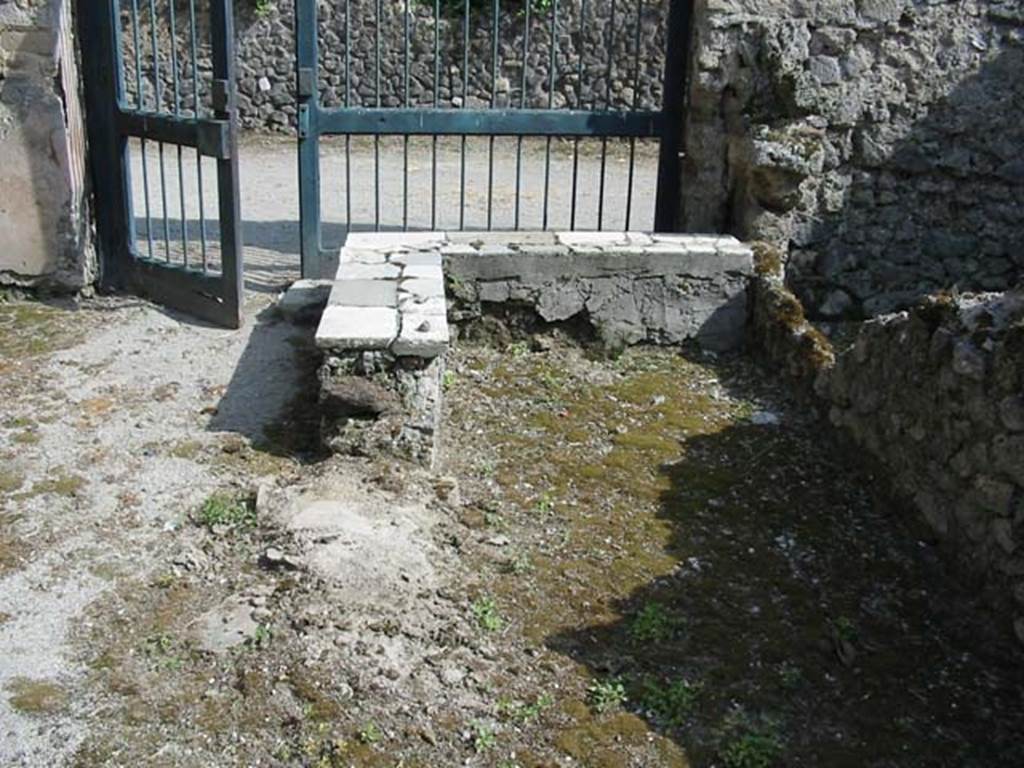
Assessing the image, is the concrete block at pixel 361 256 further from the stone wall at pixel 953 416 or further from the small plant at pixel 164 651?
the small plant at pixel 164 651

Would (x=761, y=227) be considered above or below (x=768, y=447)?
above

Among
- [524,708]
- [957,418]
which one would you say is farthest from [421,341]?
[957,418]

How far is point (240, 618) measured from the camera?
3.37 m

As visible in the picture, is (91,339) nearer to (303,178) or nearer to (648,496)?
(303,178)

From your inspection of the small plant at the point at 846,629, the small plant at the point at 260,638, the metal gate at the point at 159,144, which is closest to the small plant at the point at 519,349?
the metal gate at the point at 159,144

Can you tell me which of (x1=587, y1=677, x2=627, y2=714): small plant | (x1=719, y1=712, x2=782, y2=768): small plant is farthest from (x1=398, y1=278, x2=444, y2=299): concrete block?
(x1=719, y1=712, x2=782, y2=768): small plant

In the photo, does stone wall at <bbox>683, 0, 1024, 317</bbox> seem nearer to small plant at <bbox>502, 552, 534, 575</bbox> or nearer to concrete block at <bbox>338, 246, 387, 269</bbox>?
concrete block at <bbox>338, 246, 387, 269</bbox>

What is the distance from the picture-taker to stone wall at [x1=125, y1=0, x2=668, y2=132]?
42.4 ft

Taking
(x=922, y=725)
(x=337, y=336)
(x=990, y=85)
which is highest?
(x=990, y=85)

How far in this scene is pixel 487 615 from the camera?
11.2 ft

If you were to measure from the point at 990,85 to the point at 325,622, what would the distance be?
4.83m

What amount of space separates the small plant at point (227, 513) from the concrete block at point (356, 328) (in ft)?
2.19

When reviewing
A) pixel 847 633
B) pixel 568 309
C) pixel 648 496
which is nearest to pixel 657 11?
pixel 568 309

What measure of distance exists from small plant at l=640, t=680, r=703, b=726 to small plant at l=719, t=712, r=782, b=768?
0.38 ft
